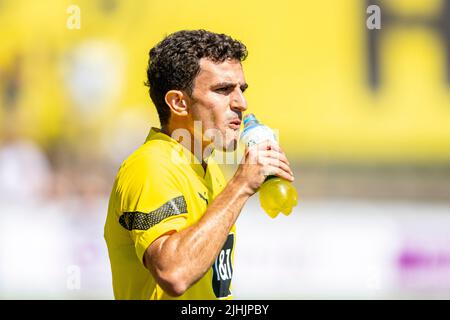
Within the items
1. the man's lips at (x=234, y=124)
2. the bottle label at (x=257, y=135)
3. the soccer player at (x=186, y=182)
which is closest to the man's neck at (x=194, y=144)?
the soccer player at (x=186, y=182)

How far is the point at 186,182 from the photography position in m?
3.11

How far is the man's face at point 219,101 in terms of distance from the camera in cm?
321

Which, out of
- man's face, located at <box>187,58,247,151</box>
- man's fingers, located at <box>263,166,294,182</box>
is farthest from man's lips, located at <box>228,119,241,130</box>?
man's fingers, located at <box>263,166,294,182</box>

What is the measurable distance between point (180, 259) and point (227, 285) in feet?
1.85

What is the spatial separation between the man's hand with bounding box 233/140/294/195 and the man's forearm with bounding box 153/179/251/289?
0.12 metres

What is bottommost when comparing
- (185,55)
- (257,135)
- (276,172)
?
(276,172)

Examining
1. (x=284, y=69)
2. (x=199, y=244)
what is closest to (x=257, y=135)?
(x=199, y=244)

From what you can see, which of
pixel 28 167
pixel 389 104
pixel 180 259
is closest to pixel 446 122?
pixel 389 104

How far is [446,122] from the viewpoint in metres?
8.59

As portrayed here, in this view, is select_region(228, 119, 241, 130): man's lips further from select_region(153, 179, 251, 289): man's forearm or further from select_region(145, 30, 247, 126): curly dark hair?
select_region(153, 179, 251, 289): man's forearm

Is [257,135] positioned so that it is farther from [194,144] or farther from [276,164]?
[194,144]

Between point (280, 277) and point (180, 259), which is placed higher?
point (180, 259)

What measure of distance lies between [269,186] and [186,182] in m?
0.33

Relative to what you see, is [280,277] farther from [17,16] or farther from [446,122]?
[17,16]
